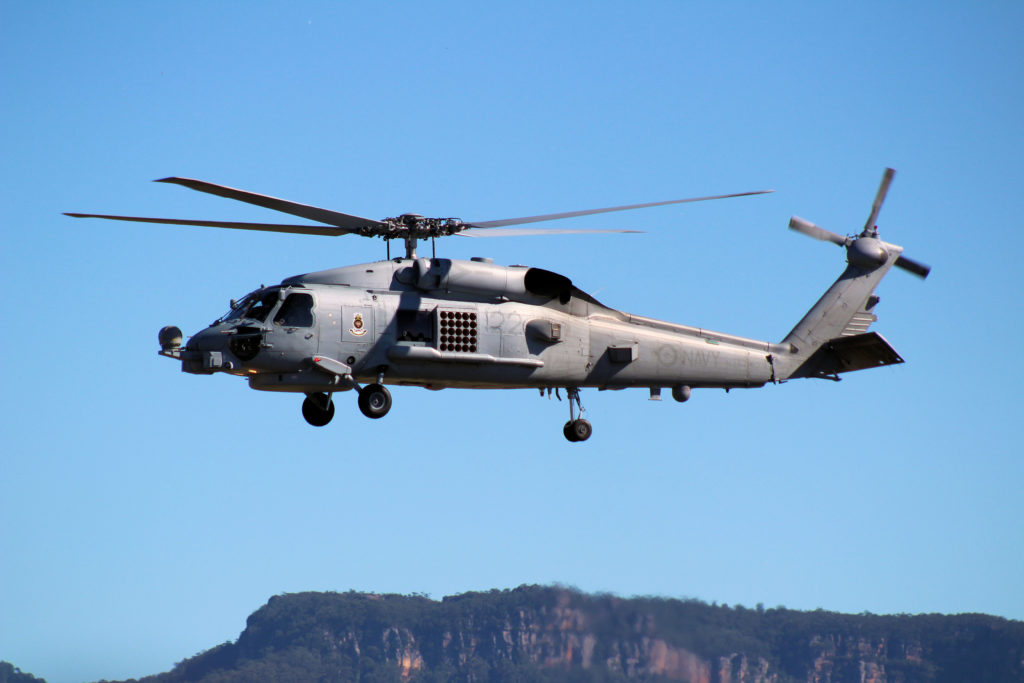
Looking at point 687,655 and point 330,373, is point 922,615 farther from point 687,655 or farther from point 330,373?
point 330,373

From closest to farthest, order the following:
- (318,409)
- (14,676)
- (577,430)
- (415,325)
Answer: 1. (415,325)
2. (318,409)
3. (577,430)
4. (14,676)

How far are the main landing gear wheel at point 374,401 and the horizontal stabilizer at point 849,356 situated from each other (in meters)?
11.5

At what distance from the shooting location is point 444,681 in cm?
18900

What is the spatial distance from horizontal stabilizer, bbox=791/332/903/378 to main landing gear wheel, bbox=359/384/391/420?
11517 millimetres

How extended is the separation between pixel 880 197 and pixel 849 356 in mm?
4981

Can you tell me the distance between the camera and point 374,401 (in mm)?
34500

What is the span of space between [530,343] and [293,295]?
5772 millimetres

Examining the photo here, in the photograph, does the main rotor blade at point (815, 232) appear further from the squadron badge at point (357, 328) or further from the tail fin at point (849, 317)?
the squadron badge at point (357, 328)

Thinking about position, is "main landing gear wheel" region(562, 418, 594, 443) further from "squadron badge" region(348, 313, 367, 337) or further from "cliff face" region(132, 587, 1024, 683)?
"cliff face" region(132, 587, 1024, 683)

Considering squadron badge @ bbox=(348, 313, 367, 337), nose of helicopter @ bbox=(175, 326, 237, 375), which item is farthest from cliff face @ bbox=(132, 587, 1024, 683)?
nose of helicopter @ bbox=(175, 326, 237, 375)

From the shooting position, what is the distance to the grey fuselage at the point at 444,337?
111ft

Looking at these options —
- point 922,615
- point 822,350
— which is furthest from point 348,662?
point 822,350

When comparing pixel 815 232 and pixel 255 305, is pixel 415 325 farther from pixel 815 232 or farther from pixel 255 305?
pixel 815 232

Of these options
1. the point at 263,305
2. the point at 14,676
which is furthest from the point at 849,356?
the point at 14,676
